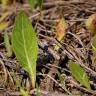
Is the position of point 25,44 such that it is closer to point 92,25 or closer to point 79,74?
point 79,74

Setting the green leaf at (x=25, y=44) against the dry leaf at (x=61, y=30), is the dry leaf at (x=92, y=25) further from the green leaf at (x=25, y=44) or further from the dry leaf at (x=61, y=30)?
the green leaf at (x=25, y=44)

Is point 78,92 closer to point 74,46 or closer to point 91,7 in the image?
point 74,46

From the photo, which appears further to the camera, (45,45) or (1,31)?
(1,31)

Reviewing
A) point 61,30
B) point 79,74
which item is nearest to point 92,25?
point 61,30

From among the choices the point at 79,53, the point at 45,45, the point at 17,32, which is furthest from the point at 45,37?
the point at 17,32

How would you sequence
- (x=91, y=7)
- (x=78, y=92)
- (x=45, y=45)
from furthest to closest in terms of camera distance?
(x=91, y=7), (x=45, y=45), (x=78, y=92)

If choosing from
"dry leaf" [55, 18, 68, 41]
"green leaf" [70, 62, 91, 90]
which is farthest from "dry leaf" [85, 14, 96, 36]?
"green leaf" [70, 62, 91, 90]

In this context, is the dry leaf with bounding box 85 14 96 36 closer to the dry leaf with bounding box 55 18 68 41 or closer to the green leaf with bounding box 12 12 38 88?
the dry leaf with bounding box 55 18 68 41
